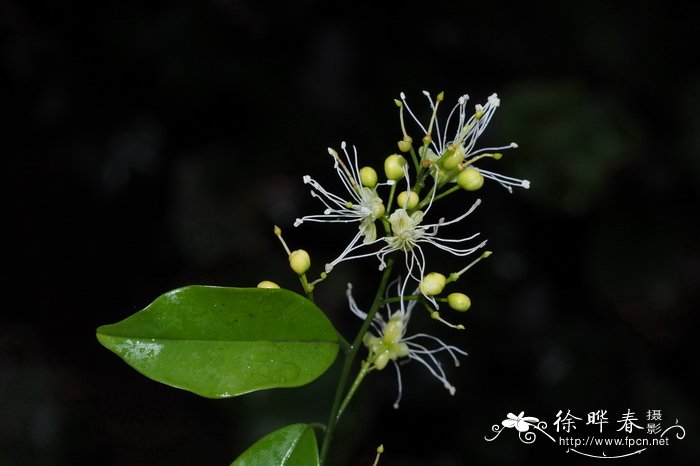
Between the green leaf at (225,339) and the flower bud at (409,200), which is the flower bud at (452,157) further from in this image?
the green leaf at (225,339)

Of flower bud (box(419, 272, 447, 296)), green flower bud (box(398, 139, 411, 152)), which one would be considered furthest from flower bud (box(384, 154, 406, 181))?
flower bud (box(419, 272, 447, 296))

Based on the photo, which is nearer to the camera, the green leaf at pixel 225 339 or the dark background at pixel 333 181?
the green leaf at pixel 225 339

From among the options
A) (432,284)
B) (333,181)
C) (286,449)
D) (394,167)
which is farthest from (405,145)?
(333,181)

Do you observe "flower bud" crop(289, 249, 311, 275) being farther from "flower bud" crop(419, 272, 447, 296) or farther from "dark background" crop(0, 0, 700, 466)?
"dark background" crop(0, 0, 700, 466)

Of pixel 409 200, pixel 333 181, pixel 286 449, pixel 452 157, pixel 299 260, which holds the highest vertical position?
pixel 333 181

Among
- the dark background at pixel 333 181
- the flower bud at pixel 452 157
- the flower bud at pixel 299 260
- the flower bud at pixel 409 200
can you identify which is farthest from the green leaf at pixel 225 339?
the dark background at pixel 333 181

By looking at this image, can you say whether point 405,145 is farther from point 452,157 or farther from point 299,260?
point 299,260
